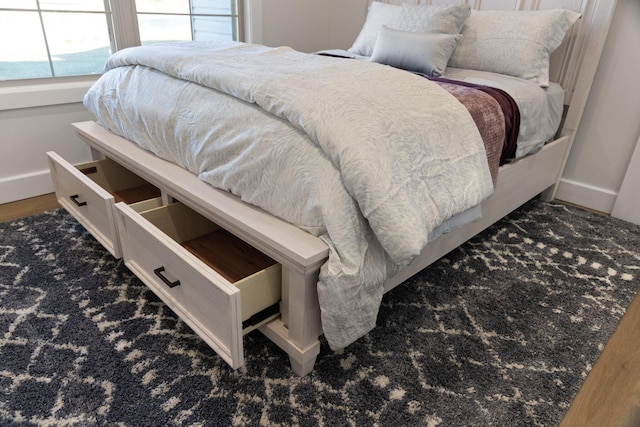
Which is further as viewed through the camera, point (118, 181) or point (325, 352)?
point (118, 181)

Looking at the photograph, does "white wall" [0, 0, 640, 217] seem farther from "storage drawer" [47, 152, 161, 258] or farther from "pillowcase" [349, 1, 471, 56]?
"pillowcase" [349, 1, 471, 56]

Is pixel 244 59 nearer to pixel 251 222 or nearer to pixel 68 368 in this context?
pixel 251 222

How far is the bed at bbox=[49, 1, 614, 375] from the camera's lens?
3.47ft

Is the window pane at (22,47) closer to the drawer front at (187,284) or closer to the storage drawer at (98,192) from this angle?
the storage drawer at (98,192)

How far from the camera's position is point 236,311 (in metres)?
0.98

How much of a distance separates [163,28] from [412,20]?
1440 millimetres

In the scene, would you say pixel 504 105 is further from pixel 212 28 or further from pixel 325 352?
pixel 212 28

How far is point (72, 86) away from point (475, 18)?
2076 millimetres

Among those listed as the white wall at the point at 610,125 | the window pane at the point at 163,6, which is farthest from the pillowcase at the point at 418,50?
the window pane at the point at 163,6

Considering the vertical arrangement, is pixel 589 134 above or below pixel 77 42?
below

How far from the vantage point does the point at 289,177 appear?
1.12 meters

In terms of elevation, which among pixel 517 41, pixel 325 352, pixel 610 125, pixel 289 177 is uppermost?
pixel 517 41

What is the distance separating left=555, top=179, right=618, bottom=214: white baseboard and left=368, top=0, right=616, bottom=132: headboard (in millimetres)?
329

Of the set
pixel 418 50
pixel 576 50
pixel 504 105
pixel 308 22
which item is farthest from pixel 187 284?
pixel 308 22
